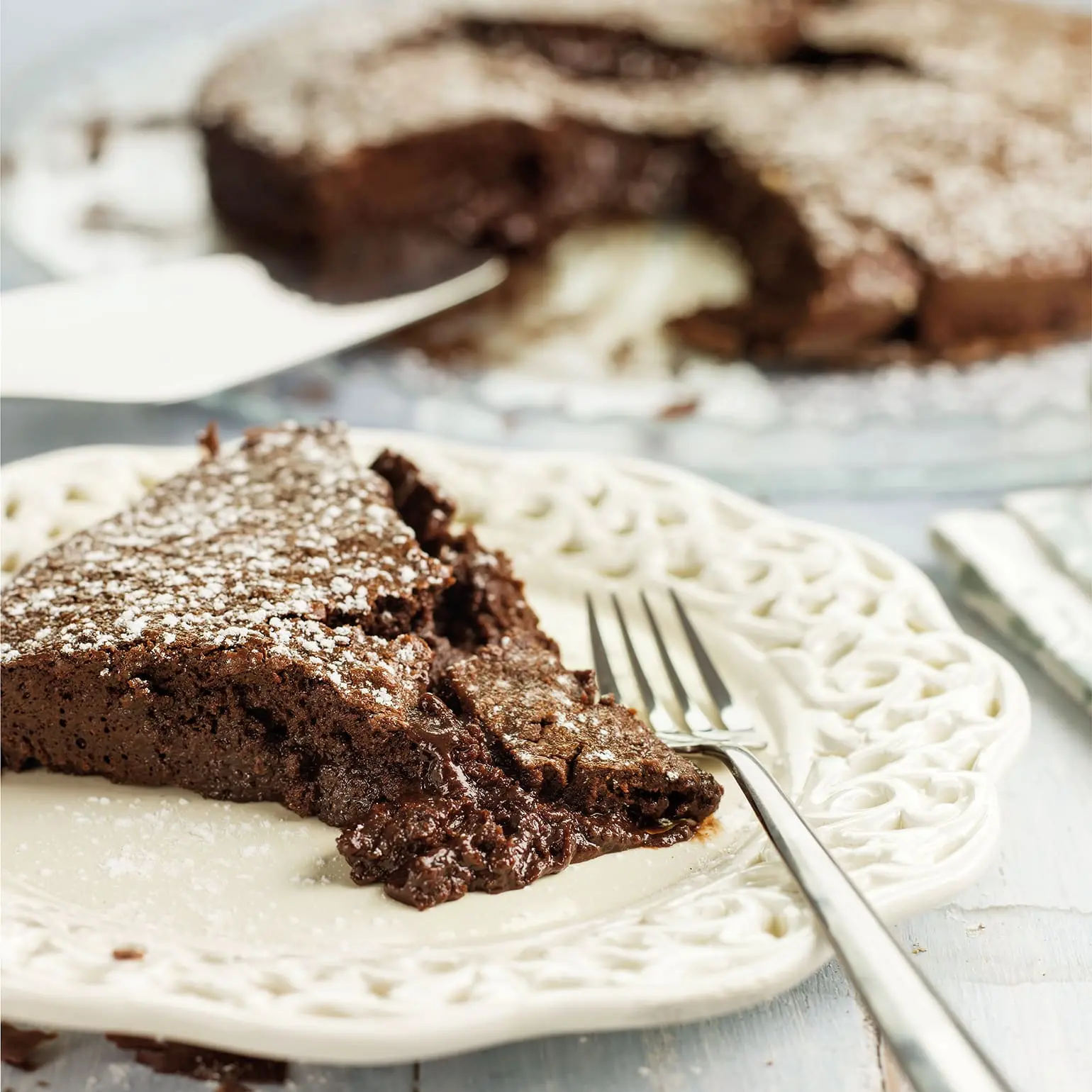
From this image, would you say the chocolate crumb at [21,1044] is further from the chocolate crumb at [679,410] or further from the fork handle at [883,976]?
the chocolate crumb at [679,410]

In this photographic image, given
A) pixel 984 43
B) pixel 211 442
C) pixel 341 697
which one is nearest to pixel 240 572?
pixel 341 697

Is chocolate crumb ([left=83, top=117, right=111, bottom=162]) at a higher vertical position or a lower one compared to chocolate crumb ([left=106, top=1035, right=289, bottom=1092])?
higher

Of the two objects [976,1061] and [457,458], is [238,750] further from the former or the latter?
[976,1061]

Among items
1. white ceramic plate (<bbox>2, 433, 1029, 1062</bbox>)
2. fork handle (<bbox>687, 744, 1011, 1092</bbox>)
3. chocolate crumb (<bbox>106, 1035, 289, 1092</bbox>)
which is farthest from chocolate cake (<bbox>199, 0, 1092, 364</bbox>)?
chocolate crumb (<bbox>106, 1035, 289, 1092</bbox>)

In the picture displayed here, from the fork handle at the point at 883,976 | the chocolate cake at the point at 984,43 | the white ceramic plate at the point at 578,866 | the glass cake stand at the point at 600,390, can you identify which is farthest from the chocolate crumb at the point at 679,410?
the chocolate cake at the point at 984,43

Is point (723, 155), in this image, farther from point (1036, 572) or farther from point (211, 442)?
point (211, 442)

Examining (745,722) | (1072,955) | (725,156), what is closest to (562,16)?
(725,156)

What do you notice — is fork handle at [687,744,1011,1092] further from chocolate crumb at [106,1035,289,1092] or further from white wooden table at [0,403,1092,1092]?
chocolate crumb at [106,1035,289,1092]
